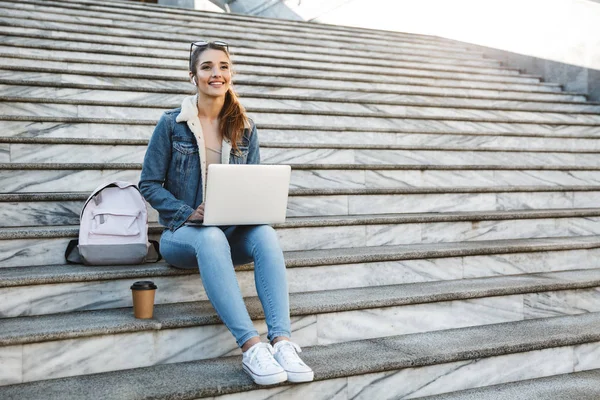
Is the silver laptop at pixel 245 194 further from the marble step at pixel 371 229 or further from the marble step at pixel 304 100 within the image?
the marble step at pixel 304 100

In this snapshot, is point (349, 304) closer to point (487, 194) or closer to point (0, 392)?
point (0, 392)

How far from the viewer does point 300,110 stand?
183 inches

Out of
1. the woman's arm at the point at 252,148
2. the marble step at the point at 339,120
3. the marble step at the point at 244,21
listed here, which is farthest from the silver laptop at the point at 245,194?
the marble step at the point at 244,21

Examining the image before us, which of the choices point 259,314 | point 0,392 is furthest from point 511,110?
point 0,392

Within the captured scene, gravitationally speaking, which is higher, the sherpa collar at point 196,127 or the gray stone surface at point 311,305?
the sherpa collar at point 196,127

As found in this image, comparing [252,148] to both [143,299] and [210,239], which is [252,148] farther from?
[143,299]

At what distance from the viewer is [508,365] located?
2.65 m

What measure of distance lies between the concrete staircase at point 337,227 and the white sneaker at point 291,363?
0.28 ft

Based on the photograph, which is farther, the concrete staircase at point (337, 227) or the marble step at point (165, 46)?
the marble step at point (165, 46)

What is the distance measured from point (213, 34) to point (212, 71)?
12.7 feet

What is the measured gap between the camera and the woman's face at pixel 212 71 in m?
2.77

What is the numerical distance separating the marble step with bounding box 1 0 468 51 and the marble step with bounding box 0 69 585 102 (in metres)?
1.61

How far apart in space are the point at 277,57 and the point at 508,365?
3947 millimetres

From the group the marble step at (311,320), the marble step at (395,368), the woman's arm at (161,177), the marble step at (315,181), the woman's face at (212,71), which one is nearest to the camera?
the marble step at (395,368)
